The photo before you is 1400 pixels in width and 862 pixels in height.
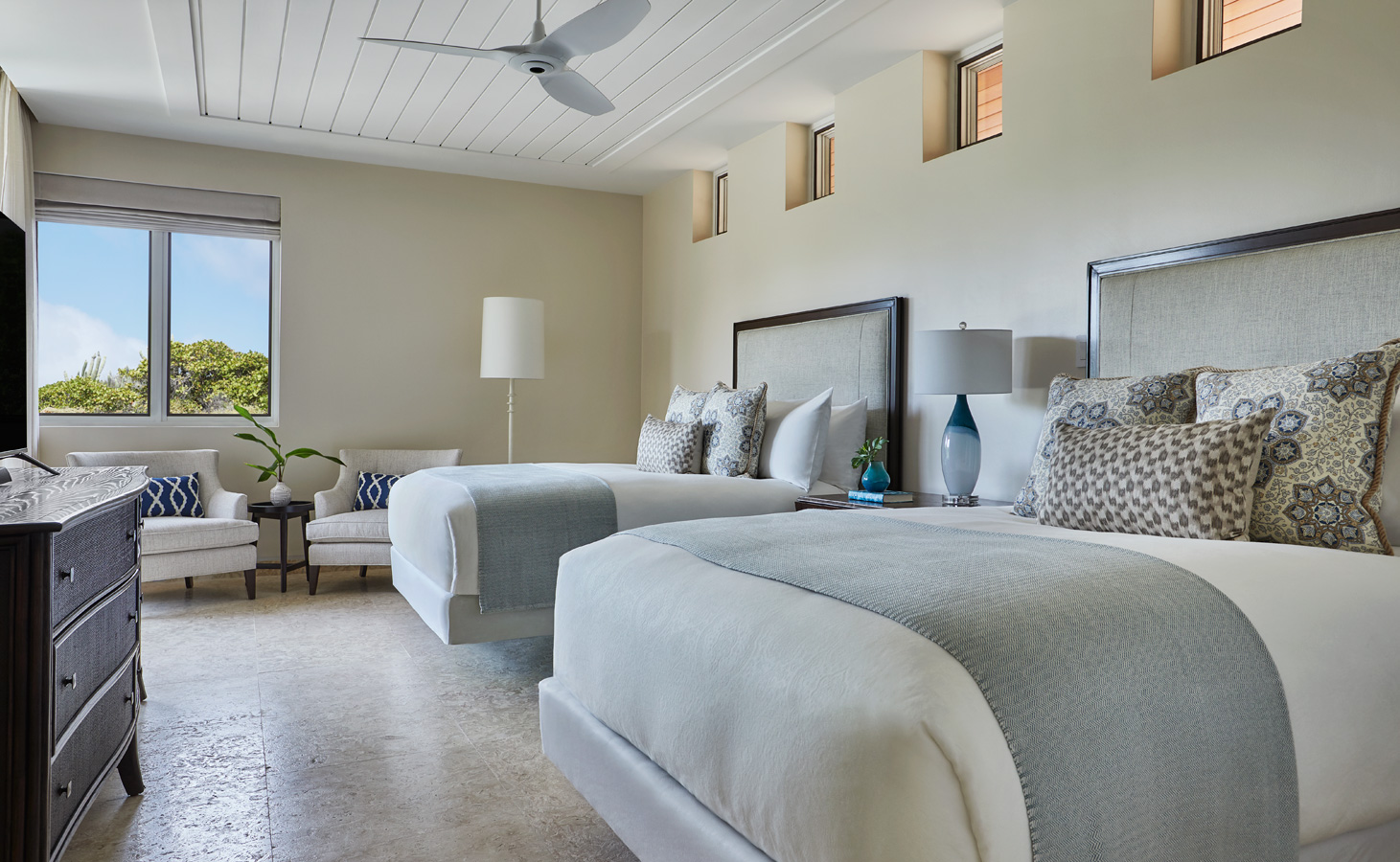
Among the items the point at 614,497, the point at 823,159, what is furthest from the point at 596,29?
the point at 823,159

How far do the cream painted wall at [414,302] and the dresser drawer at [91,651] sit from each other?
10.9 feet

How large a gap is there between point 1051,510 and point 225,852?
2.13m

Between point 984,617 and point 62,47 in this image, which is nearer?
point 984,617

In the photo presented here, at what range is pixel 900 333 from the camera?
4000mm

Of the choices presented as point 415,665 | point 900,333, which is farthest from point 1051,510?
point 415,665

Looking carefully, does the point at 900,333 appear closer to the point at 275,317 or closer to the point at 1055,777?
the point at 1055,777

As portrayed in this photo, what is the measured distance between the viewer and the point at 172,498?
4.74m

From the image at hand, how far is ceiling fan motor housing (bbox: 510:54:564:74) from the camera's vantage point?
306cm

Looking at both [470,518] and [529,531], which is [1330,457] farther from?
[470,518]

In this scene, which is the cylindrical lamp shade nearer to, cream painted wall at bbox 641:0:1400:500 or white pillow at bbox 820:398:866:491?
cream painted wall at bbox 641:0:1400:500

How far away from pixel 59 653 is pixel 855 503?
102 inches

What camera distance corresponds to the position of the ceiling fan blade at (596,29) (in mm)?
2711

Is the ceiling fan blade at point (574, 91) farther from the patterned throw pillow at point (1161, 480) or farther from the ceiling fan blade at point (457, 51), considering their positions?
the patterned throw pillow at point (1161, 480)

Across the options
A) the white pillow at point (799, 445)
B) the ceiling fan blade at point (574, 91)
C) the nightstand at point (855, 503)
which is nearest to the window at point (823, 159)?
the white pillow at point (799, 445)
